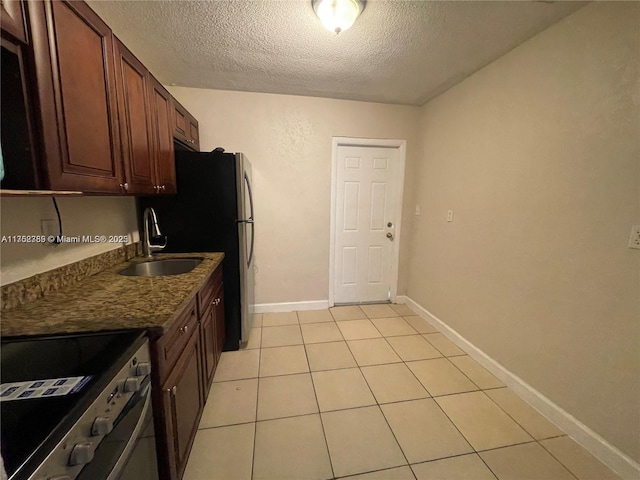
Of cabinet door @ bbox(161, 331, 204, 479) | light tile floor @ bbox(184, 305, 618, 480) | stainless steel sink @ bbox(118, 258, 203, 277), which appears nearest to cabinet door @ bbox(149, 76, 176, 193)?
stainless steel sink @ bbox(118, 258, 203, 277)

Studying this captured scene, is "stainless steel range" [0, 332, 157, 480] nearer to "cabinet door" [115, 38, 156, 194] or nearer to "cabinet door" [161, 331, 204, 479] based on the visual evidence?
"cabinet door" [161, 331, 204, 479]

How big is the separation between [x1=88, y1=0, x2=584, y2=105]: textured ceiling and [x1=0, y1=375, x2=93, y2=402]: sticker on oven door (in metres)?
1.90

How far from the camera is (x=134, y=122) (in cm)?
142

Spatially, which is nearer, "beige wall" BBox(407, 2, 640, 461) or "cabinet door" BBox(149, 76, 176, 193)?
"beige wall" BBox(407, 2, 640, 461)

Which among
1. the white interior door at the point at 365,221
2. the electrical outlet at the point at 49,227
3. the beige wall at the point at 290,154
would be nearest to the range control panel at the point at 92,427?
the electrical outlet at the point at 49,227

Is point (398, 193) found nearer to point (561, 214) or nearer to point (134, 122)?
point (561, 214)

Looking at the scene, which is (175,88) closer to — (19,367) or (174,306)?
(174,306)

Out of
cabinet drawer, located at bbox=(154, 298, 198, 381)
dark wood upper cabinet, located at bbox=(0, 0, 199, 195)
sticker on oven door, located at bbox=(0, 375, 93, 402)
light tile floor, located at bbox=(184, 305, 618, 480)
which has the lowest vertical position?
light tile floor, located at bbox=(184, 305, 618, 480)

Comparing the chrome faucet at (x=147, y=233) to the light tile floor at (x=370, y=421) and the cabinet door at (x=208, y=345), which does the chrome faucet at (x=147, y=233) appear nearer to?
the cabinet door at (x=208, y=345)

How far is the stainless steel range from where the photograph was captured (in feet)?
1.70

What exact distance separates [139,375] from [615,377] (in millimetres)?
2239

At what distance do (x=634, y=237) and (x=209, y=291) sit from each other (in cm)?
242

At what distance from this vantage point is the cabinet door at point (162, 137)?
1.68m

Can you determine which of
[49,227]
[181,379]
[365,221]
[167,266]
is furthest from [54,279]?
[365,221]
